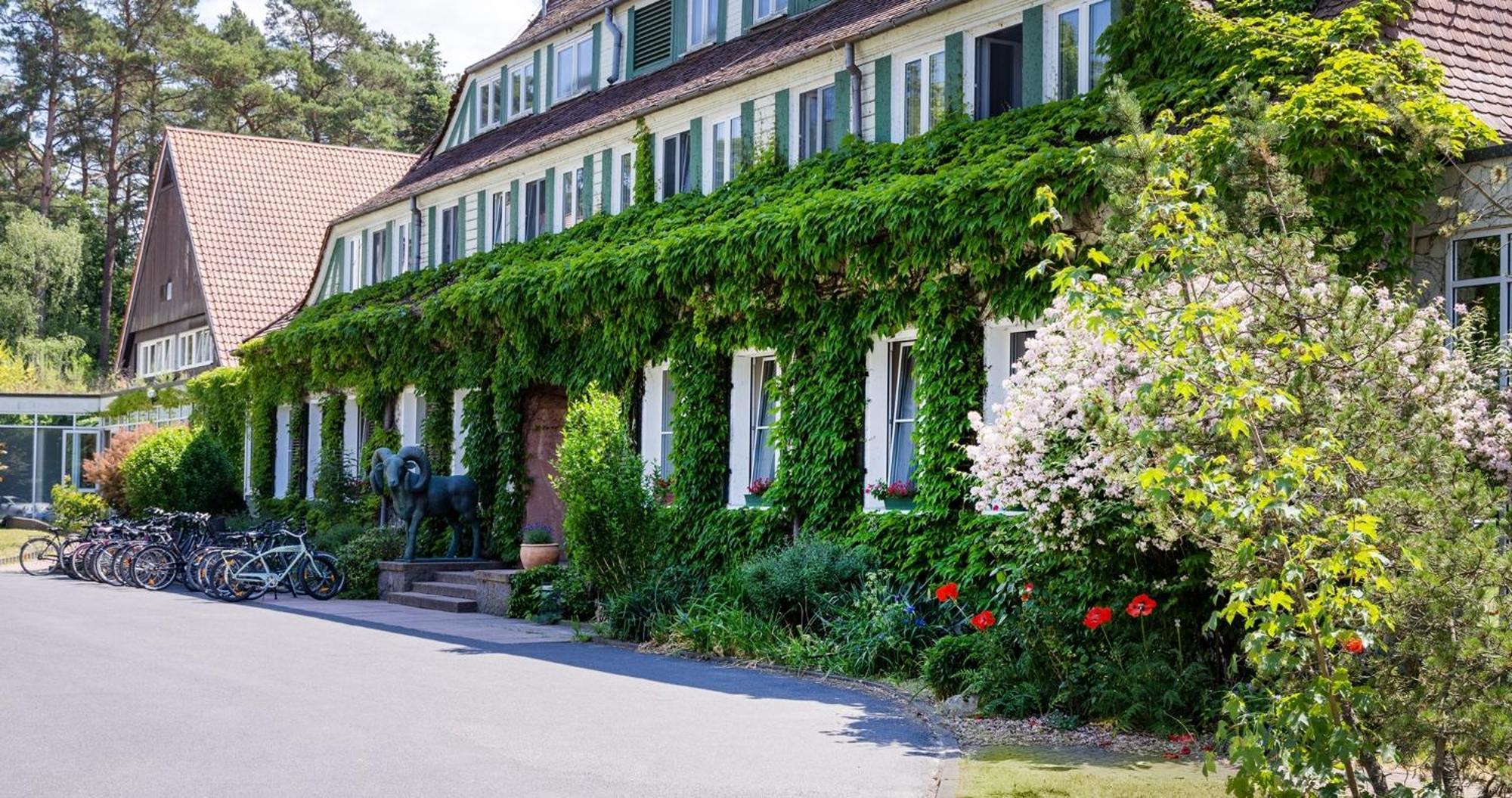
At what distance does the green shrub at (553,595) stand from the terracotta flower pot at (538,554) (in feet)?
2.40

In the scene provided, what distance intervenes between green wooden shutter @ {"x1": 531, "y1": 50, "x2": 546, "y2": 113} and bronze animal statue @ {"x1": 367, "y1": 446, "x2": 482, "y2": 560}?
22.7 ft

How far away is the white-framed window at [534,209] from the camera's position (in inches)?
980

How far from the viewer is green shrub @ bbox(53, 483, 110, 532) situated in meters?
32.6

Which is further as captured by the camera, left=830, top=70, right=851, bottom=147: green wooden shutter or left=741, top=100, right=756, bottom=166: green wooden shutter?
left=741, top=100, right=756, bottom=166: green wooden shutter

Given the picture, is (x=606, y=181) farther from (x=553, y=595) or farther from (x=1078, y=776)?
(x=1078, y=776)

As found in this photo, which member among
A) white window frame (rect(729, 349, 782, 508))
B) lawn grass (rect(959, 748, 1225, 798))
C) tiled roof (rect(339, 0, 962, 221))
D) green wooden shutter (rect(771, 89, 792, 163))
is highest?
tiled roof (rect(339, 0, 962, 221))

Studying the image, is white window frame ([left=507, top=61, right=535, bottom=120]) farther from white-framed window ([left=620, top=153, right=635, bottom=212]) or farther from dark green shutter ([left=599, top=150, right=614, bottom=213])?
white-framed window ([left=620, top=153, right=635, bottom=212])

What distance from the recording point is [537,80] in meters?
27.0

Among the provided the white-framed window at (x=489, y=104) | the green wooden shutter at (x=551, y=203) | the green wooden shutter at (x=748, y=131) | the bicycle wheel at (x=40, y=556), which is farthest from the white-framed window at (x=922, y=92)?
the bicycle wheel at (x=40, y=556)

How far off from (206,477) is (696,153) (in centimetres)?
1343

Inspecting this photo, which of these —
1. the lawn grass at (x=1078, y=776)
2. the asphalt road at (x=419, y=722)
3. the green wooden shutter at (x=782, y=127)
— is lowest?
the asphalt road at (x=419, y=722)

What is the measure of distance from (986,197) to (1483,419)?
5.24 meters

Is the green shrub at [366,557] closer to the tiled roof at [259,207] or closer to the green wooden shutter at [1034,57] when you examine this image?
the green wooden shutter at [1034,57]

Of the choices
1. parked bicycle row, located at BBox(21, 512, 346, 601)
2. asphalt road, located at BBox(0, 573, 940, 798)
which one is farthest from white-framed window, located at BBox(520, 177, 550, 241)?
asphalt road, located at BBox(0, 573, 940, 798)
